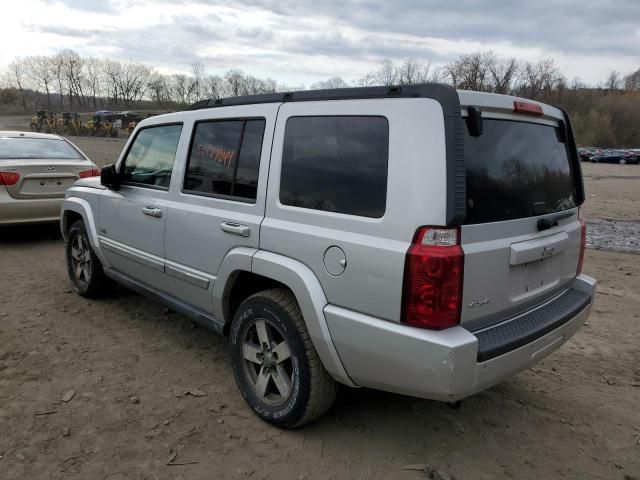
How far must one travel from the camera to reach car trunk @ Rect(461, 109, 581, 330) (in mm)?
2352

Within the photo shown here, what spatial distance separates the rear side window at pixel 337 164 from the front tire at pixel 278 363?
0.63 meters

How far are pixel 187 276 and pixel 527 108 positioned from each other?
243 cm

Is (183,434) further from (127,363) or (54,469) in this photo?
(127,363)

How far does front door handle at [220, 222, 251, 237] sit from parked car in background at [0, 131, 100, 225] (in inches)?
201

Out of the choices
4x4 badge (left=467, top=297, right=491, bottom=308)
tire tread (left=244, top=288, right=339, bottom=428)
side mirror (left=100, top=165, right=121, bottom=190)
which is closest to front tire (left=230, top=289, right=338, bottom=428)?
tire tread (left=244, top=288, right=339, bottom=428)

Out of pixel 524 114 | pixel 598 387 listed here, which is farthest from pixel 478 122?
pixel 598 387

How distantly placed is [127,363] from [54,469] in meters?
1.19

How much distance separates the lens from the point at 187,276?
3479 mm

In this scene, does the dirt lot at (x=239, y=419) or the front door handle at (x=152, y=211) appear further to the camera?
the front door handle at (x=152, y=211)

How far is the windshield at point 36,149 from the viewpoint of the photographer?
714 cm

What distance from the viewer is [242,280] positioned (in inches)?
126

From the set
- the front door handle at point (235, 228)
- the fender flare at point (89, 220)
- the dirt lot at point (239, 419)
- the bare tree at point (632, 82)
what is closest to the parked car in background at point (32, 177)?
the fender flare at point (89, 220)

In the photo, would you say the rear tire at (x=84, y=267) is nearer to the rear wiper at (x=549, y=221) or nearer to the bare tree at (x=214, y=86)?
the rear wiper at (x=549, y=221)

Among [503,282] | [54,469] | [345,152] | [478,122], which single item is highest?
[478,122]
